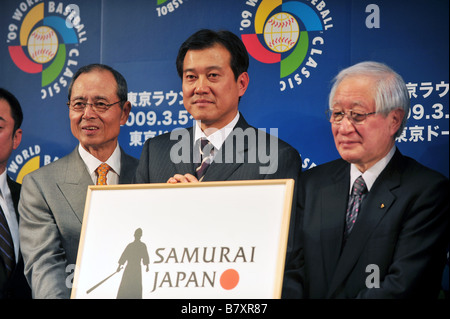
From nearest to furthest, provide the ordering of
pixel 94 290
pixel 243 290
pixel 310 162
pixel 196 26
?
1. pixel 243 290
2. pixel 94 290
3. pixel 310 162
4. pixel 196 26

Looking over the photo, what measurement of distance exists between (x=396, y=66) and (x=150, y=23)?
1.24m

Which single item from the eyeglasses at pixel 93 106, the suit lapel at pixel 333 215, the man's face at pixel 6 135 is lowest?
the suit lapel at pixel 333 215

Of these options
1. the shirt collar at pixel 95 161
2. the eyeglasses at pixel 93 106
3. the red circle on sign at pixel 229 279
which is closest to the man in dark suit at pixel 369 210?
the red circle on sign at pixel 229 279

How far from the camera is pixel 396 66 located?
2.70 meters

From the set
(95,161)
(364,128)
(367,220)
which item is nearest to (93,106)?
(95,161)

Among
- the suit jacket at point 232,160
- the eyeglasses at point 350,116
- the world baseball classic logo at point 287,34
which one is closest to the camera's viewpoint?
the eyeglasses at point 350,116

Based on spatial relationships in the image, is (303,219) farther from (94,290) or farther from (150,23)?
(150,23)

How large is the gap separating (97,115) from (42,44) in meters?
0.59

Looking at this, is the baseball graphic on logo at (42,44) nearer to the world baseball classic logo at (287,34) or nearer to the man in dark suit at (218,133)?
the man in dark suit at (218,133)

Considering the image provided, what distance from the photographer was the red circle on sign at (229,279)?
2.28m

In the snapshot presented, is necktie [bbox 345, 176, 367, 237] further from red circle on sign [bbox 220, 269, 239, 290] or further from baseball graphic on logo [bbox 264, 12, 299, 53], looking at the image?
baseball graphic on logo [bbox 264, 12, 299, 53]

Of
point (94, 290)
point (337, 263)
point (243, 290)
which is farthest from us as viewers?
point (337, 263)

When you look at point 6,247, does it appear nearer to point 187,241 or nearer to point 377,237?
point 187,241

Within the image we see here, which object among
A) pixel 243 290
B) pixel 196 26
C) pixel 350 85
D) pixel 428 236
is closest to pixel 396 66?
pixel 350 85
